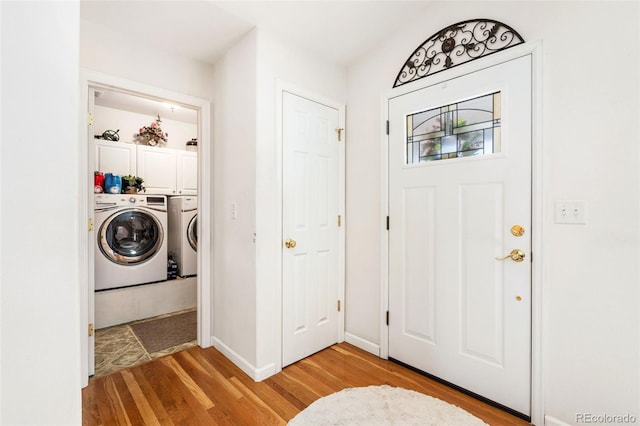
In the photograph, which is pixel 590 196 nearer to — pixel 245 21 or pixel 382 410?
pixel 382 410

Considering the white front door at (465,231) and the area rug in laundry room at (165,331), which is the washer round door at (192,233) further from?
the white front door at (465,231)

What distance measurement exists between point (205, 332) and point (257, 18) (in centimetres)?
250

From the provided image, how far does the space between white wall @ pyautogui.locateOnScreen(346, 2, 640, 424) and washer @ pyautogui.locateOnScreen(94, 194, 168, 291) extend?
140 inches

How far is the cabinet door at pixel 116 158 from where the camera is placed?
3.17 meters

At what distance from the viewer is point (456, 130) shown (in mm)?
1919

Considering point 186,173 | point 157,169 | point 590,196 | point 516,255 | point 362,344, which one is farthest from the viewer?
point 186,173

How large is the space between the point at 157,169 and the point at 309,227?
7.76 feet

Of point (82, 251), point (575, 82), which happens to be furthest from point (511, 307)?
point (82, 251)

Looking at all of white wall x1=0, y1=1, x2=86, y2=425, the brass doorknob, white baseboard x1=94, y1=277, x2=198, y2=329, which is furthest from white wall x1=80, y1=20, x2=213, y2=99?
the brass doorknob

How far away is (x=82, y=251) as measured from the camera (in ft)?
6.44

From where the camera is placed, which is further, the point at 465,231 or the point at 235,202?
the point at 235,202

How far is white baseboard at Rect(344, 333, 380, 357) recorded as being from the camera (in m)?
2.36

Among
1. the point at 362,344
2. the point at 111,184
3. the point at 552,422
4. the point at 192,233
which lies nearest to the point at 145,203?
the point at 111,184

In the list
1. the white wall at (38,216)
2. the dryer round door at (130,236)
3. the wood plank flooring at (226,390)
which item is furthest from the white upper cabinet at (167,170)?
the white wall at (38,216)
